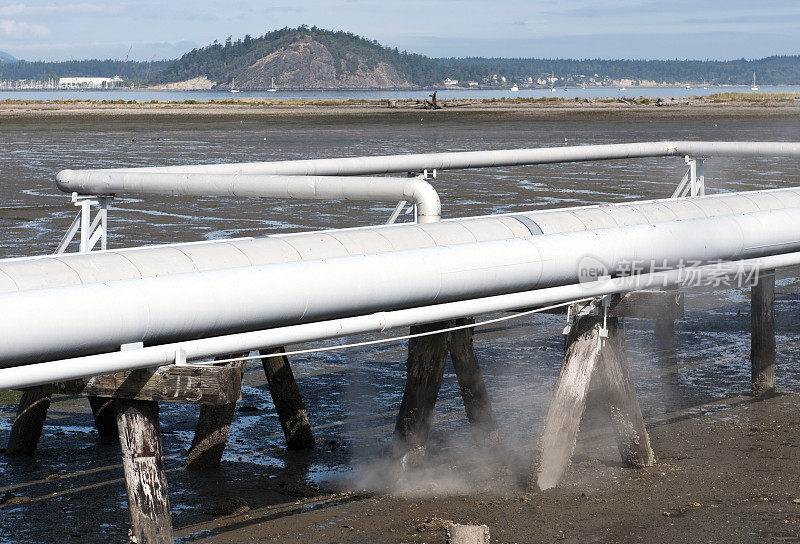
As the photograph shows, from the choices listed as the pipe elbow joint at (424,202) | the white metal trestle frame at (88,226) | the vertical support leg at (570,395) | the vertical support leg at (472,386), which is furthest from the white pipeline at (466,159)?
the vertical support leg at (570,395)

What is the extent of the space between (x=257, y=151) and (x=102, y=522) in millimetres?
35480

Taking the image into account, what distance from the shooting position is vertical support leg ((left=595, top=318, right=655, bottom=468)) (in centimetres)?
800

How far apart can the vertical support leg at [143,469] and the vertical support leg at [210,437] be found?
242cm

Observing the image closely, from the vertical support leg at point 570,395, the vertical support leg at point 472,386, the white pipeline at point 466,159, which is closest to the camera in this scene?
the vertical support leg at point 570,395

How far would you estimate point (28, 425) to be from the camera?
859cm

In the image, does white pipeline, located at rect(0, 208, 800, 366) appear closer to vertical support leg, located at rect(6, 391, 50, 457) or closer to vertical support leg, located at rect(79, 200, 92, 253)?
vertical support leg, located at rect(79, 200, 92, 253)

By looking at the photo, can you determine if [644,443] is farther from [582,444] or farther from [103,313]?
[103,313]

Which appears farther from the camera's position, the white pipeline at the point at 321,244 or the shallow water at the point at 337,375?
the shallow water at the point at 337,375

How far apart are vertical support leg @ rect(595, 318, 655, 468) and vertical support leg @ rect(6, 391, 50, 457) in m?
4.18

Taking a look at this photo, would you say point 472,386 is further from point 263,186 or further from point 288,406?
point 263,186

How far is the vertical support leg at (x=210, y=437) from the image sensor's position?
8.30 meters

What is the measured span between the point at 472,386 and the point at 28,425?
341 cm

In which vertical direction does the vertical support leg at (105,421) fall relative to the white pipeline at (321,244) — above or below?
below

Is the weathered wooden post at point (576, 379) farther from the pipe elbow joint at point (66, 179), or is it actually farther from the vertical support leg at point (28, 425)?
the pipe elbow joint at point (66, 179)
